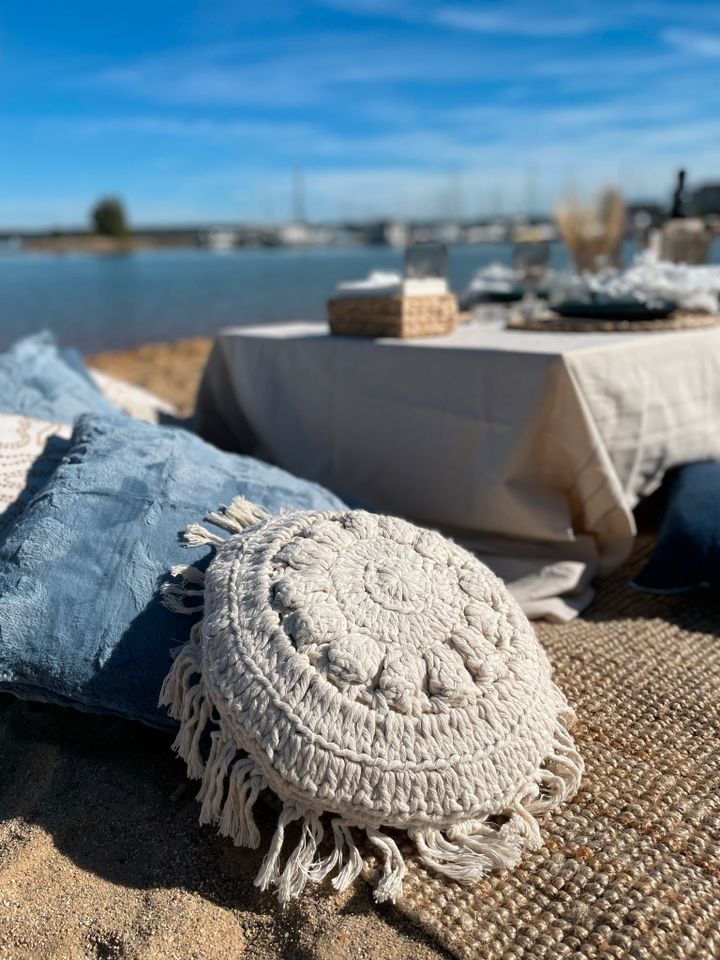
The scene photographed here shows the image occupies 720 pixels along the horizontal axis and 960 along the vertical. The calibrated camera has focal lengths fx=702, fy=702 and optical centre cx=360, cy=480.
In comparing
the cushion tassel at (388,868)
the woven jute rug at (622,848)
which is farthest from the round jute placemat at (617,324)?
the cushion tassel at (388,868)

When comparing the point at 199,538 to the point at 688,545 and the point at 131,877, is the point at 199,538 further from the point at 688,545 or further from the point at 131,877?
the point at 688,545

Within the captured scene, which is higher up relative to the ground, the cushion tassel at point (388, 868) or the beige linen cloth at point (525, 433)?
the beige linen cloth at point (525, 433)

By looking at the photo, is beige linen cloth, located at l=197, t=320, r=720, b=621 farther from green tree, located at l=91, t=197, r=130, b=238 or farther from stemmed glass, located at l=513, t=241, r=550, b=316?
green tree, located at l=91, t=197, r=130, b=238

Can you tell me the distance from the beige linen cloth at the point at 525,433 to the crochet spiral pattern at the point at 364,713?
65cm

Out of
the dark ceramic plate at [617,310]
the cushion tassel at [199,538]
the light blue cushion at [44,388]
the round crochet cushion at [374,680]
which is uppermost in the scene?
the dark ceramic plate at [617,310]

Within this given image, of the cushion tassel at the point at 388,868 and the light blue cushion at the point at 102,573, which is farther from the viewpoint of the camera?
the light blue cushion at the point at 102,573

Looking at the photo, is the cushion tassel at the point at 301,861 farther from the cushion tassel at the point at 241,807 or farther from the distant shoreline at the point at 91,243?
the distant shoreline at the point at 91,243

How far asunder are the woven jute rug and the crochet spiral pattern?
4cm

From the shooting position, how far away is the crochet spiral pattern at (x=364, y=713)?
36.1 inches

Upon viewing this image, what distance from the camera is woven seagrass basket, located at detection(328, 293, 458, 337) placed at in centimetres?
204

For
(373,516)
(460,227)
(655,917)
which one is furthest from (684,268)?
(460,227)

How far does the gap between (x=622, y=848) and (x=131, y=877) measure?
0.70m

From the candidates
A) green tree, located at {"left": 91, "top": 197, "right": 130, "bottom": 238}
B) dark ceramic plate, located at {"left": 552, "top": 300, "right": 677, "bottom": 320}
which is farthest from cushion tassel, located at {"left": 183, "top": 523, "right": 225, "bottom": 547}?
green tree, located at {"left": 91, "top": 197, "right": 130, "bottom": 238}

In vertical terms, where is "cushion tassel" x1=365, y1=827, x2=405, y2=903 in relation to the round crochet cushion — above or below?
below
